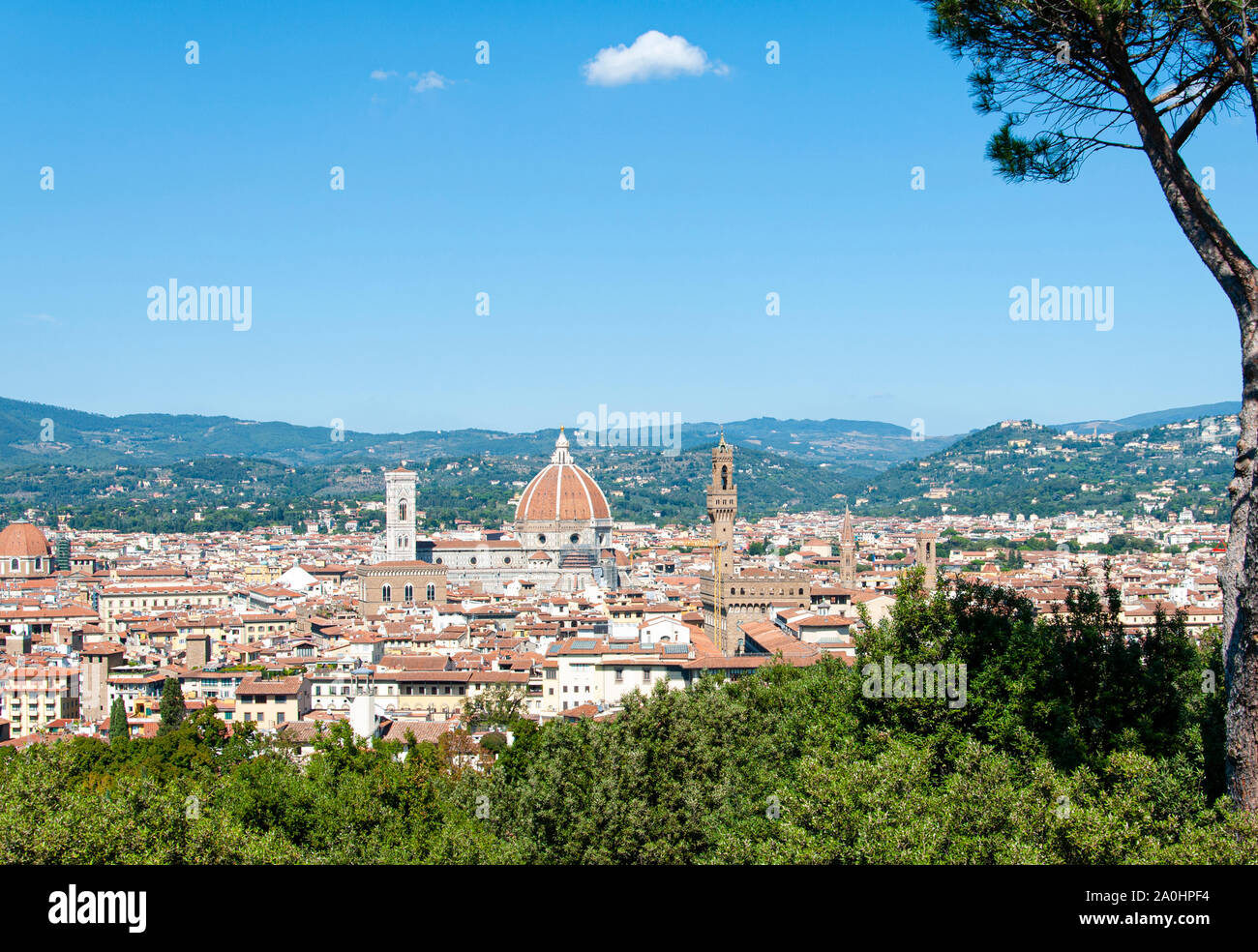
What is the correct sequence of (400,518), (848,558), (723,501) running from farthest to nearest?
(400,518)
(848,558)
(723,501)

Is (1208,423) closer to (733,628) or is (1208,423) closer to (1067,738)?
(733,628)

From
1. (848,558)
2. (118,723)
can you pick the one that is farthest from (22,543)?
(848,558)

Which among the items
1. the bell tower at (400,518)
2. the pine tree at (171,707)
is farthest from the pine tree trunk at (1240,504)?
the bell tower at (400,518)

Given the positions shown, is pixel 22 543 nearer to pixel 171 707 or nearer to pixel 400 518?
pixel 400 518

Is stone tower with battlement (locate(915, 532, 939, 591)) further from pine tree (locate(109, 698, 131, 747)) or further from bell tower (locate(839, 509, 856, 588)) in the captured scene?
pine tree (locate(109, 698, 131, 747))

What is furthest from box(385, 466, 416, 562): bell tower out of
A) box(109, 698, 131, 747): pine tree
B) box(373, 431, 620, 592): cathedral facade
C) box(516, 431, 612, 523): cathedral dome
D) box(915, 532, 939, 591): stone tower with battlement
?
box(109, 698, 131, 747): pine tree
